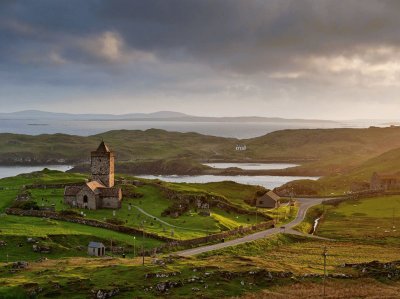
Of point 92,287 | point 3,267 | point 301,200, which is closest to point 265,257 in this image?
point 92,287

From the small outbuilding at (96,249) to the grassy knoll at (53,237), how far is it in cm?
112

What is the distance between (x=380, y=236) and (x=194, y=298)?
5939 centimetres

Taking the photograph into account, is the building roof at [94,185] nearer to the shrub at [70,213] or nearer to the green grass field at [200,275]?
the shrub at [70,213]

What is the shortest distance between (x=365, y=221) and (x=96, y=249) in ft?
224

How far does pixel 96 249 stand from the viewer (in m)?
64.8

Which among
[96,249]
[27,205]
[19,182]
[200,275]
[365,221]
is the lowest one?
[365,221]

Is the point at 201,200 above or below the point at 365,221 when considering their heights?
above

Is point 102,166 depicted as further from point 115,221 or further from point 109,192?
point 115,221

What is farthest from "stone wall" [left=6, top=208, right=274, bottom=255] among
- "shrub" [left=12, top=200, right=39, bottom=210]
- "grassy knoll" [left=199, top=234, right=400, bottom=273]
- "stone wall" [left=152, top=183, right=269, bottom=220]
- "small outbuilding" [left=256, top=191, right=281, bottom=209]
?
"small outbuilding" [left=256, top=191, right=281, bottom=209]

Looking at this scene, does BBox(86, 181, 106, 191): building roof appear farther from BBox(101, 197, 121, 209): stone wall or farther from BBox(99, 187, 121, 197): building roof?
BBox(101, 197, 121, 209): stone wall

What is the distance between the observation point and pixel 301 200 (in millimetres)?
140750

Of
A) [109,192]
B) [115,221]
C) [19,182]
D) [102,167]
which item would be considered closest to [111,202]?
[109,192]

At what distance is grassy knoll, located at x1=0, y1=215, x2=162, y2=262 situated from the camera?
207 feet

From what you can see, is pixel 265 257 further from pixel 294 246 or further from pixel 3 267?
pixel 3 267
